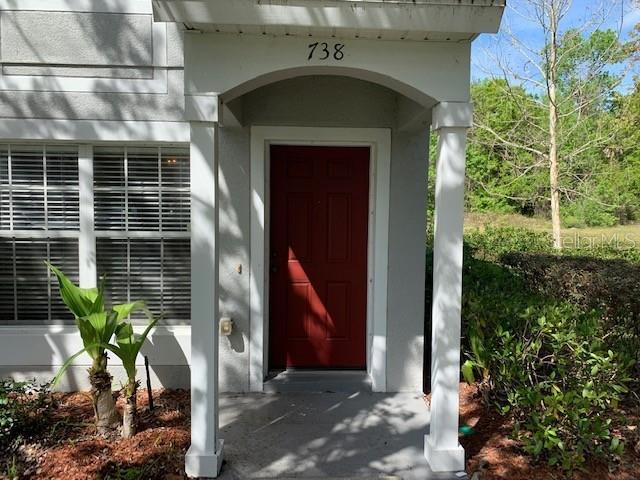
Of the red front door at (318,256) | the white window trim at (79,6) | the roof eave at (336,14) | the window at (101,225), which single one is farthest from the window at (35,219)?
the roof eave at (336,14)

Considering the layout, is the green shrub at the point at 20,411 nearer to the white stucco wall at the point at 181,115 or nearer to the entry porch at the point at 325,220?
the white stucco wall at the point at 181,115

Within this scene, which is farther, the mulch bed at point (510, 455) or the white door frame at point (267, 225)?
the white door frame at point (267, 225)

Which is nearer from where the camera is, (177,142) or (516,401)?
(516,401)

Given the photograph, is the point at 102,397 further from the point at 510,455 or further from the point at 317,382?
the point at 510,455

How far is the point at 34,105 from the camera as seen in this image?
14.9ft

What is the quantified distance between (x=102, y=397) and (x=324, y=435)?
5.64 ft

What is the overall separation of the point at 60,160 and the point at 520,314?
4.20 m

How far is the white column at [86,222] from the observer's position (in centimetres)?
468

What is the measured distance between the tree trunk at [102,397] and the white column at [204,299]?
919mm

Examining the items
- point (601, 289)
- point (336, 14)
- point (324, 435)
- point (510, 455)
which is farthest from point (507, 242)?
point (336, 14)

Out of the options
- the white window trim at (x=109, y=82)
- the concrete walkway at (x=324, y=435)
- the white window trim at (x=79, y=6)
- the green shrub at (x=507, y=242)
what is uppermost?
the white window trim at (x=79, y=6)

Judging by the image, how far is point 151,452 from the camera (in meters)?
3.68

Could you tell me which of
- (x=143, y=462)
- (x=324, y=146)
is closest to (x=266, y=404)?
(x=143, y=462)

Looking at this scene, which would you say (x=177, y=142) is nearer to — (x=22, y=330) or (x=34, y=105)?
(x=34, y=105)
